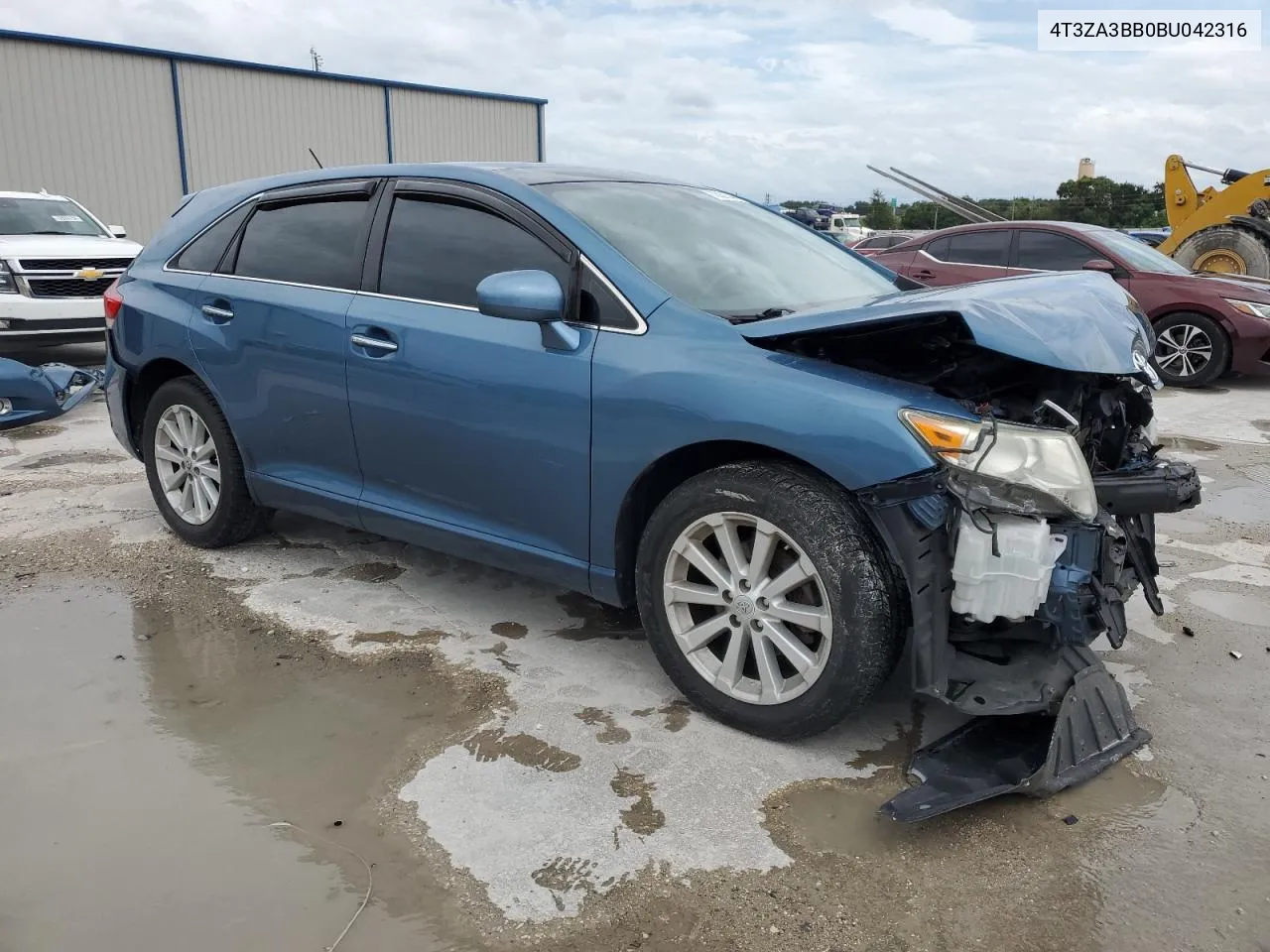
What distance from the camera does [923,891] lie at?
2350 mm

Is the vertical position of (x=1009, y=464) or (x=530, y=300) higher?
(x=530, y=300)

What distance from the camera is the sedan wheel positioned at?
14.7 feet

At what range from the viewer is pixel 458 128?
2523cm

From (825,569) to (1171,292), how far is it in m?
7.82

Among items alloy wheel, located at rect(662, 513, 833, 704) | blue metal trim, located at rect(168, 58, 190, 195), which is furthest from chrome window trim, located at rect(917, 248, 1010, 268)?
blue metal trim, located at rect(168, 58, 190, 195)

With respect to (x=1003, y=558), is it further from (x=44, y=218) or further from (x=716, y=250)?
(x=44, y=218)

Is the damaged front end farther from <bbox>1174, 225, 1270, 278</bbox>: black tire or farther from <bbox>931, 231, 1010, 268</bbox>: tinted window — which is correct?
<bbox>1174, 225, 1270, 278</bbox>: black tire

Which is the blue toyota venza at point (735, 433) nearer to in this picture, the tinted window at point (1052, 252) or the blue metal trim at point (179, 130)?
the tinted window at point (1052, 252)

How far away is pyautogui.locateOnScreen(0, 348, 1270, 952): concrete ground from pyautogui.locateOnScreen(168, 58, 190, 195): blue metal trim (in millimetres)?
18794

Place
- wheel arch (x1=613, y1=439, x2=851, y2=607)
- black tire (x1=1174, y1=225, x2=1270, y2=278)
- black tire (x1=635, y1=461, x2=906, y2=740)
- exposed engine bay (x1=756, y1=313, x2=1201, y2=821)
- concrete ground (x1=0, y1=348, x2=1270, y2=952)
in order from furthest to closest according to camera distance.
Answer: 1. black tire (x1=1174, y1=225, x2=1270, y2=278)
2. wheel arch (x1=613, y1=439, x2=851, y2=607)
3. black tire (x1=635, y1=461, x2=906, y2=740)
4. exposed engine bay (x1=756, y1=313, x2=1201, y2=821)
5. concrete ground (x1=0, y1=348, x2=1270, y2=952)

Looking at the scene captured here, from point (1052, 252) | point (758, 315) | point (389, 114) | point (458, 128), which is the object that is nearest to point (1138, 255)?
point (1052, 252)

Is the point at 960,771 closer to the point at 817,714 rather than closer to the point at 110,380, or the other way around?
the point at 817,714

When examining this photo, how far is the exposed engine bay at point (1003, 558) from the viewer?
2.55m

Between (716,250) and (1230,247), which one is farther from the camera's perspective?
(1230,247)
